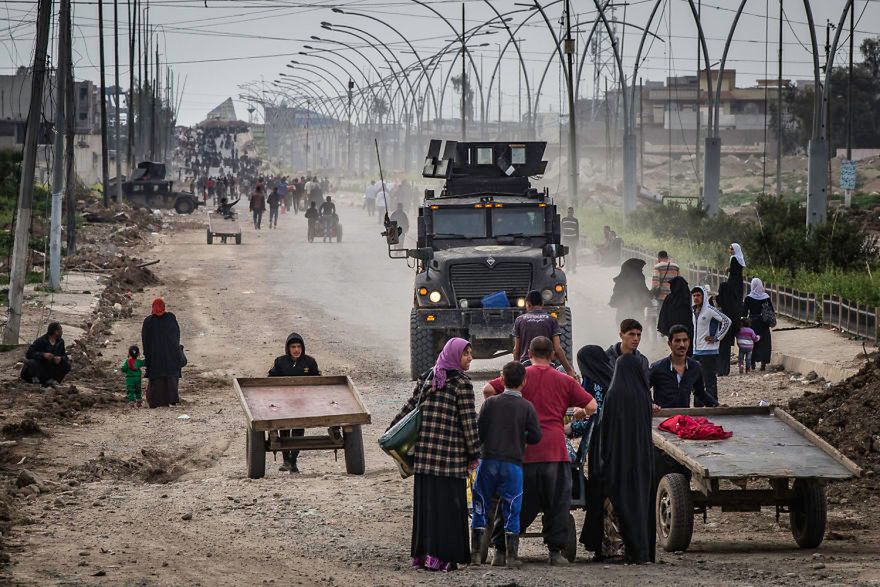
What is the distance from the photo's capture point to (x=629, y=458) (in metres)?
9.39

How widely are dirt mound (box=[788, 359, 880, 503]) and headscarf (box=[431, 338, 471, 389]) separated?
15.8 ft

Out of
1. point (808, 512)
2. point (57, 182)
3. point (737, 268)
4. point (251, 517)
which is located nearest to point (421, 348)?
point (737, 268)

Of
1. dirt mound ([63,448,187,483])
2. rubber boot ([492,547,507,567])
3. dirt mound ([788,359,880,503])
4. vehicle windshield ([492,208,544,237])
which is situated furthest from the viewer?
vehicle windshield ([492,208,544,237])

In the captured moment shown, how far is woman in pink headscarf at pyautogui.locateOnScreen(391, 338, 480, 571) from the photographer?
364 inches

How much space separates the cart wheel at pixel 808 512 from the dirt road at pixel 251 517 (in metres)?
0.14

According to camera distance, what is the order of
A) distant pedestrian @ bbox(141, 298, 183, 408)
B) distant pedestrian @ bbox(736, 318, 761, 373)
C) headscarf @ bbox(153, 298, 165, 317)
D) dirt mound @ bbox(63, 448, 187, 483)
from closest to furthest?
dirt mound @ bbox(63, 448, 187, 483) < headscarf @ bbox(153, 298, 165, 317) < distant pedestrian @ bbox(141, 298, 183, 408) < distant pedestrian @ bbox(736, 318, 761, 373)

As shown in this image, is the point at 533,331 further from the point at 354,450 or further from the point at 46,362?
the point at 46,362

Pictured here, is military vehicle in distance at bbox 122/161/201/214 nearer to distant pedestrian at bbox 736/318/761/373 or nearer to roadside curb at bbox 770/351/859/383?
roadside curb at bbox 770/351/859/383

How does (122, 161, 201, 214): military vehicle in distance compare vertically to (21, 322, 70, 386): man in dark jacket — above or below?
above

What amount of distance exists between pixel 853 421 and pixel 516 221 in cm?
708

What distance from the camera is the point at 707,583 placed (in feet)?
28.8

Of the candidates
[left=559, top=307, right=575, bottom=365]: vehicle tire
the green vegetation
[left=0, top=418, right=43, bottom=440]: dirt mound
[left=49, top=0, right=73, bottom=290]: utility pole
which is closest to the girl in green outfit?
[left=0, top=418, right=43, bottom=440]: dirt mound

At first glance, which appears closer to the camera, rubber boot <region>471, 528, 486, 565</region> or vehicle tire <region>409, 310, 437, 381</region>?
rubber boot <region>471, 528, 486, 565</region>

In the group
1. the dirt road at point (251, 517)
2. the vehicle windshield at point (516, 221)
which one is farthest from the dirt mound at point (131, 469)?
the vehicle windshield at point (516, 221)
